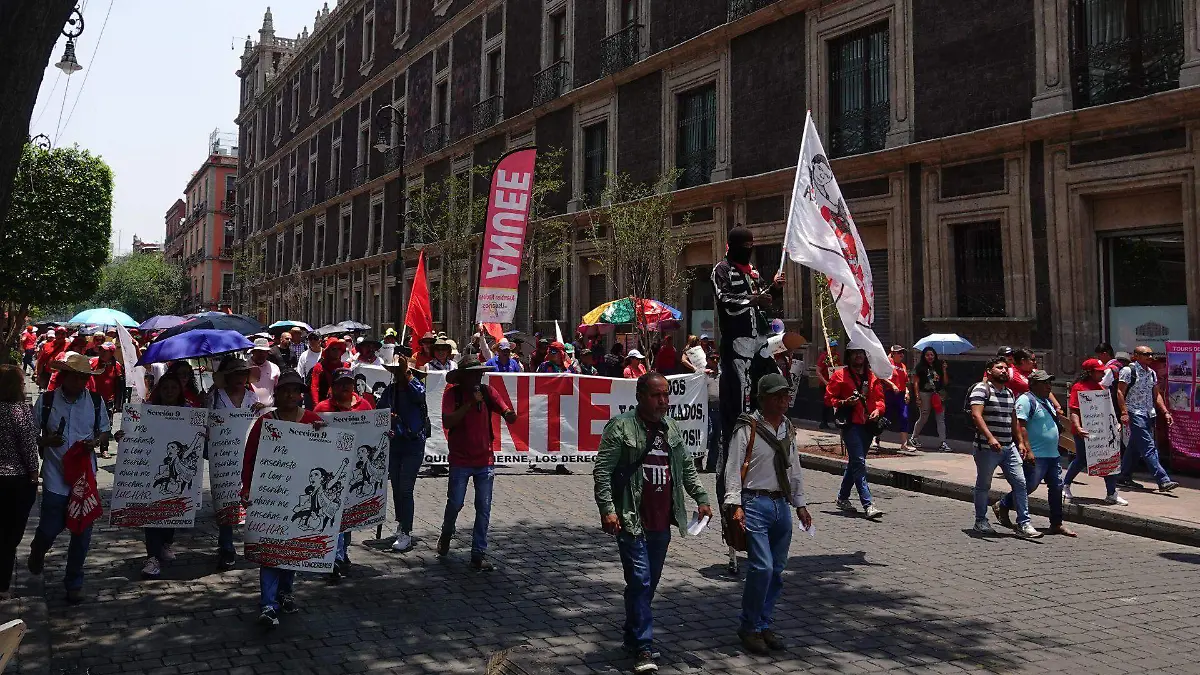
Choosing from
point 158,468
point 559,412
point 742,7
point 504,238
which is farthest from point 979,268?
point 158,468

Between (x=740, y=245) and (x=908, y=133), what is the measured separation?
10960mm

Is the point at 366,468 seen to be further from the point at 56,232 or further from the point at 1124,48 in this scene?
the point at 56,232

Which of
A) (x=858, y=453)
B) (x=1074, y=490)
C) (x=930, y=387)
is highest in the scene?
(x=930, y=387)

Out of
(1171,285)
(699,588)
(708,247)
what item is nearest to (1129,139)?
(1171,285)

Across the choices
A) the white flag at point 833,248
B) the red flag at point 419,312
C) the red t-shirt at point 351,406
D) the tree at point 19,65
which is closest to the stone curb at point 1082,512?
the white flag at point 833,248

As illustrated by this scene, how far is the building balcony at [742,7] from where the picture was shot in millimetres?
19094

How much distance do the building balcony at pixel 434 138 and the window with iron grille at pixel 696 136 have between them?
13202 millimetres

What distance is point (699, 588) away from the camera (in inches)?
237

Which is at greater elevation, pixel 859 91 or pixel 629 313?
pixel 859 91

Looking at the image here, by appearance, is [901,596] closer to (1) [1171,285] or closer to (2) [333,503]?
(2) [333,503]

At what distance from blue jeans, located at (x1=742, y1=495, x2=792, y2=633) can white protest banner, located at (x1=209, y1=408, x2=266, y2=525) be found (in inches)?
146

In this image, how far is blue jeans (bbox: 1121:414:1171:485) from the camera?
392 inches

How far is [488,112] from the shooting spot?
29156 mm

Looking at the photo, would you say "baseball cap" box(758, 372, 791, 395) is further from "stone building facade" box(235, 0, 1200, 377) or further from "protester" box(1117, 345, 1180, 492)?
"stone building facade" box(235, 0, 1200, 377)
